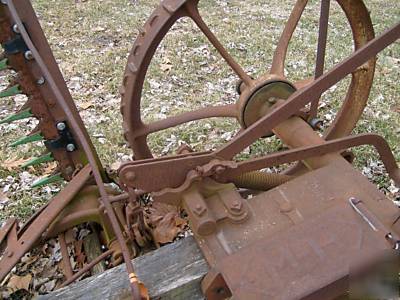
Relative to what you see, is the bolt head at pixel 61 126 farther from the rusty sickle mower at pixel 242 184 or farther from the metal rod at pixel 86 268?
the metal rod at pixel 86 268

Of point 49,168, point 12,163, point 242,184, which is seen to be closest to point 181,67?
point 49,168

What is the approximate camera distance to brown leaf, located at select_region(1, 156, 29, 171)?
12.1 ft

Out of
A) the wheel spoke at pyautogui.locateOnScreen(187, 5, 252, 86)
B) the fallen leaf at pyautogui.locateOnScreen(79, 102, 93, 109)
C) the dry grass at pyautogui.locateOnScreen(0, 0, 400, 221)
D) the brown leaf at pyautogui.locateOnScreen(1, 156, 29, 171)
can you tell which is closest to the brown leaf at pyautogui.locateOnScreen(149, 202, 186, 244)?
the wheel spoke at pyautogui.locateOnScreen(187, 5, 252, 86)

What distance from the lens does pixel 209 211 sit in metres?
1.71

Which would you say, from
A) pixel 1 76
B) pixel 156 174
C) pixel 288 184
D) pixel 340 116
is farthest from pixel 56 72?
pixel 1 76

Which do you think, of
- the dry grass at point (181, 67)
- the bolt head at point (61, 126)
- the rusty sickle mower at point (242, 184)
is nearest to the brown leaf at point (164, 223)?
the rusty sickle mower at point (242, 184)

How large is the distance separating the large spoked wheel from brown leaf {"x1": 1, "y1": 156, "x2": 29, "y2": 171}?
1.63 m

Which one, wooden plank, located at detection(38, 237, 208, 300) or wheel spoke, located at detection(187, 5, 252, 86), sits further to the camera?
wheel spoke, located at detection(187, 5, 252, 86)

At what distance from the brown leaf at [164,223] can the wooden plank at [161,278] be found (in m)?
0.44

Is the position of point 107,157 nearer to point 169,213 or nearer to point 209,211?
point 169,213

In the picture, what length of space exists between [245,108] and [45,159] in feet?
3.85

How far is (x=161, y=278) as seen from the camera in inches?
70.0

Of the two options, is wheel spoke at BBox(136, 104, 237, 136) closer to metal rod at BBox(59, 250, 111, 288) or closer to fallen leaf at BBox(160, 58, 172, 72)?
metal rod at BBox(59, 250, 111, 288)

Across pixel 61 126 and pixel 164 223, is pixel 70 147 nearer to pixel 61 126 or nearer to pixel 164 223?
pixel 61 126
